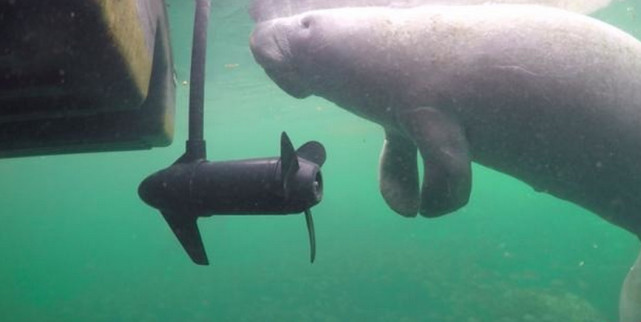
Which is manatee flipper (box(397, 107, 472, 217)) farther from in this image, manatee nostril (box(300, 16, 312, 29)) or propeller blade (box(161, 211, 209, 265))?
propeller blade (box(161, 211, 209, 265))

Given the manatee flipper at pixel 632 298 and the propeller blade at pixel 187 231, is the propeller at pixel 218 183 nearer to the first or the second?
the propeller blade at pixel 187 231

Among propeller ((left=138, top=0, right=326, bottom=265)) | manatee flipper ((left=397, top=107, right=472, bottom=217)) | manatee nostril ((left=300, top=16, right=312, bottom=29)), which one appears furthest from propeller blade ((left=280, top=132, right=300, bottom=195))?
manatee nostril ((left=300, top=16, right=312, bottom=29))

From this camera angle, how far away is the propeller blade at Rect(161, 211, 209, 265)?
2324 mm

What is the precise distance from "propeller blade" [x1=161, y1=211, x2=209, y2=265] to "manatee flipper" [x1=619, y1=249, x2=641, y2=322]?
13.2 ft

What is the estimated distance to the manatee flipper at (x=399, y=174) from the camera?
13.0ft

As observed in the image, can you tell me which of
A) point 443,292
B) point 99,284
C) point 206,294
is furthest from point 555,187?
point 99,284

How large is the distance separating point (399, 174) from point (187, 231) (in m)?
2.24

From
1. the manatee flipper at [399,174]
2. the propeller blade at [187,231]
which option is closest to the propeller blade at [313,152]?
the propeller blade at [187,231]

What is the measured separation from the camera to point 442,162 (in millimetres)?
2922

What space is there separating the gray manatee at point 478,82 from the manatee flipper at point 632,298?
117 centimetres

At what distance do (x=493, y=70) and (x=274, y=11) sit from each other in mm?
2770

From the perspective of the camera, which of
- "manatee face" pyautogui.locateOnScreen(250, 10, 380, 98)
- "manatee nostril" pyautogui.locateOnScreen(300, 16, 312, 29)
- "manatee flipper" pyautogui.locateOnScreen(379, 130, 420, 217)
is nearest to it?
"manatee face" pyautogui.locateOnScreen(250, 10, 380, 98)

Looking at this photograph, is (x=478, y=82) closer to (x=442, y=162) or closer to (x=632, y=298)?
(x=442, y=162)

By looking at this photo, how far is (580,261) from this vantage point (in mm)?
20734
